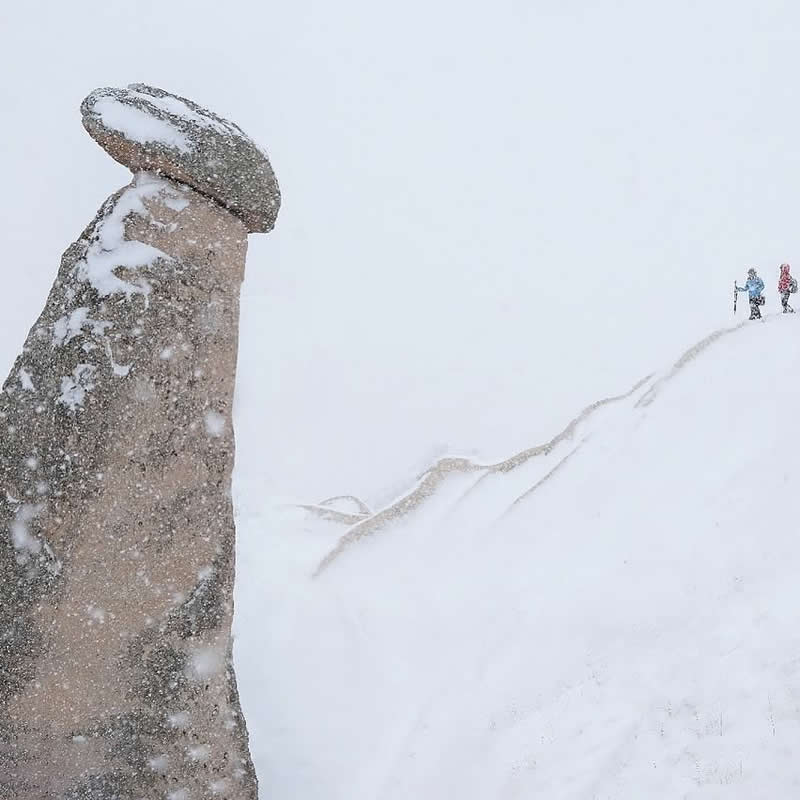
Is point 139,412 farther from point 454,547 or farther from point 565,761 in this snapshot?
point 454,547

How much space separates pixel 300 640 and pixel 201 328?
11.0m

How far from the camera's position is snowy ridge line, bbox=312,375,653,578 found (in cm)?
2581

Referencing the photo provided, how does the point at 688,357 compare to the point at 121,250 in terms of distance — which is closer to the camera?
the point at 121,250

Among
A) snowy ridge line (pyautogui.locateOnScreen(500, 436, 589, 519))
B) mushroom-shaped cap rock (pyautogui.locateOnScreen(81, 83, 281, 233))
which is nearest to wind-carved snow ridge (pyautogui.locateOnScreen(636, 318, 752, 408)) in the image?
snowy ridge line (pyautogui.locateOnScreen(500, 436, 589, 519))

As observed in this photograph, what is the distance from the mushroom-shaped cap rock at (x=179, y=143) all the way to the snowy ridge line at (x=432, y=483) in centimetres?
1658

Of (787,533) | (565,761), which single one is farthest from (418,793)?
(787,533)

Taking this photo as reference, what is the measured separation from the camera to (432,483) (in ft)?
96.2

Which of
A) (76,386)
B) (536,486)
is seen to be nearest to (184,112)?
(76,386)

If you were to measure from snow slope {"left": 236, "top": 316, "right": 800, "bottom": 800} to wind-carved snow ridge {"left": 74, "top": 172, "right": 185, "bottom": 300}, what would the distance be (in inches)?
279

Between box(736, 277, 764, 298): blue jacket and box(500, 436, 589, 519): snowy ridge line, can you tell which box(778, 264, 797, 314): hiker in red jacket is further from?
box(500, 436, 589, 519): snowy ridge line

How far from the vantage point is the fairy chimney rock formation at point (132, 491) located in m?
8.53

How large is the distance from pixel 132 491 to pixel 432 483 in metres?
21.1

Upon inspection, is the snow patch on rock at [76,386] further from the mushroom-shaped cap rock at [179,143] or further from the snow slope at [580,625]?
the snow slope at [580,625]

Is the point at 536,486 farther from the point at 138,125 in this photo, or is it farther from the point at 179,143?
the point at 138,125
